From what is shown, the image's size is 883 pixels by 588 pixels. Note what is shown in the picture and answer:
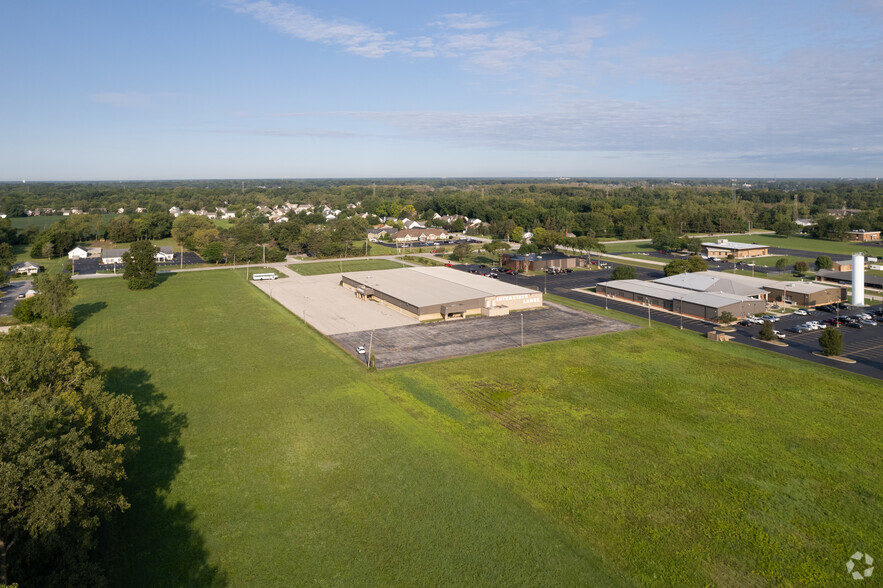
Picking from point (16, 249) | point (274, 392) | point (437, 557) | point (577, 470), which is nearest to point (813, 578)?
point (577, 470)

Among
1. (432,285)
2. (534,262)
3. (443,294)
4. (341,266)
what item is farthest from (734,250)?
(341,266)

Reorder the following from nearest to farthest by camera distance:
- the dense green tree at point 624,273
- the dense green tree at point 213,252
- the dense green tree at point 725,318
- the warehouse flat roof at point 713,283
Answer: the dense green tree at point 725,318
the warehouse flat roof at point 713,283
the dense green tree at point 624,273
the dense green tree at point 213,252

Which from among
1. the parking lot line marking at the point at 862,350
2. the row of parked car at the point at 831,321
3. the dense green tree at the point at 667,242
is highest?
the dense green tree at the point at 667,242

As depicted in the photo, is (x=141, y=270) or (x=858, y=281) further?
(x=141, y=270)

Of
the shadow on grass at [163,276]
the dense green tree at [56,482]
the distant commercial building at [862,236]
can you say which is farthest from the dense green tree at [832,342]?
the distant commercial building at [862,236]

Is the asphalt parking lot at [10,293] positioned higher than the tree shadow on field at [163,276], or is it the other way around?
the tree shadow on field at [163,276]

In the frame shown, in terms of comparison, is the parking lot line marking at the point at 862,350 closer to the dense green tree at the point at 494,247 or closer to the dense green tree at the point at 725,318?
the dense green tree at the point at 725,318

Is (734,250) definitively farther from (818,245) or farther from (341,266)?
(341,266)

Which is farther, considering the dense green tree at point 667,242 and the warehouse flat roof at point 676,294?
the dense green tree at point 667,242
